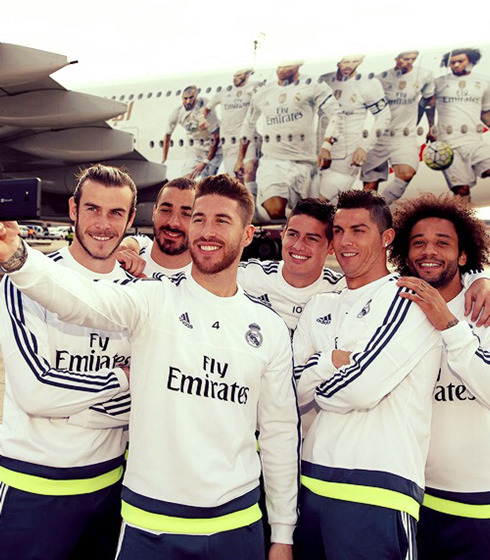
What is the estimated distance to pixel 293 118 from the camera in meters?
14.4

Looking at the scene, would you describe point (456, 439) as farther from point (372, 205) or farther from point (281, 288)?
point (281, 288)

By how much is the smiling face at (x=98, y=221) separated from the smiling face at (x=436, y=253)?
5.35 feet

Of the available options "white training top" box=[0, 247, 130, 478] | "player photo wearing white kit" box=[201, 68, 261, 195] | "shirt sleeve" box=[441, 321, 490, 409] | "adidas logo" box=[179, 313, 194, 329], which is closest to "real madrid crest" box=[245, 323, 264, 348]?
"adidas logo" box=[179, 313, 194, 329]

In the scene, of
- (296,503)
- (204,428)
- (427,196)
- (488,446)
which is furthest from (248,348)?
(427,196)

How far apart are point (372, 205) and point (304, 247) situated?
0.67 metres

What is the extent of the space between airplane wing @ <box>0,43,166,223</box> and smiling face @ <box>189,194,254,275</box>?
36.2 feet

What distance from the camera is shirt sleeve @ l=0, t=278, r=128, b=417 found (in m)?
2.18

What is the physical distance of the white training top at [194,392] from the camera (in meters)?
2.09

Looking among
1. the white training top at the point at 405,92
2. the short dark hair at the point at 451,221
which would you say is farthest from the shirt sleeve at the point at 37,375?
the white training top at the point at 405,92

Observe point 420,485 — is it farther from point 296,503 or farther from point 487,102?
point 487,102

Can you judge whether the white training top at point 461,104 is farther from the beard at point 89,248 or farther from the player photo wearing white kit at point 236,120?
the beard at point 89,248

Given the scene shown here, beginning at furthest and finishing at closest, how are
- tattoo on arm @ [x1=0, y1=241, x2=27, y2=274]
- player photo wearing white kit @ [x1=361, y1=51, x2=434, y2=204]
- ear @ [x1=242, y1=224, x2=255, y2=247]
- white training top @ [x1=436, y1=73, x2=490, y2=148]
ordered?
player photo wearing white kit @ [x1=361, y1=51, x2=434, y2=204] → white training top @ [x1=436, y1=73, x2=490, y2=148] → ear @ [x1=242, y1=224, x2=255, y2=247] → tattoo on arm @ [x1=0, y1=241, x2=27, y2=274]

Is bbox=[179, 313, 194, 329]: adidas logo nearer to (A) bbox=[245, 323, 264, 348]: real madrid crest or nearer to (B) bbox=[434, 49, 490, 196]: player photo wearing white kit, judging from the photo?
(A) bbox=[245, 323, 264, 348]: real madrid crest

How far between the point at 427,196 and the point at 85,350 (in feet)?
7.33
